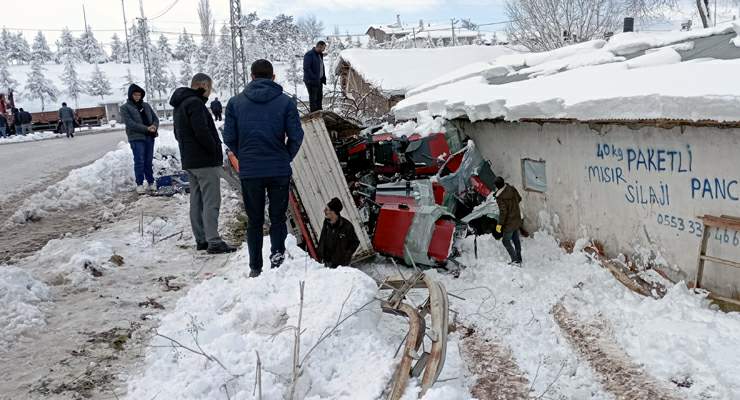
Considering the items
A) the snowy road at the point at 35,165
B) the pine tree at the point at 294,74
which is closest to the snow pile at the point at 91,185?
the snowy road at the point at 35,165

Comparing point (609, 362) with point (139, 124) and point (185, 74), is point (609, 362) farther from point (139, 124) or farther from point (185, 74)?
point (185, 74)

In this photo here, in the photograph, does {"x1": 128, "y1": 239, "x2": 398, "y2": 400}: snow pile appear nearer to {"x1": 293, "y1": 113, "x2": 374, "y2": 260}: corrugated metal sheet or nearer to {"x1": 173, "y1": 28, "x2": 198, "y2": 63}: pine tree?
{"x1": 293, "y1": 113, "x2": 374, "y2": 260}: corrugated metal sheet

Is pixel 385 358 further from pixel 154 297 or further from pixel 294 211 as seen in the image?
pixel 294 211

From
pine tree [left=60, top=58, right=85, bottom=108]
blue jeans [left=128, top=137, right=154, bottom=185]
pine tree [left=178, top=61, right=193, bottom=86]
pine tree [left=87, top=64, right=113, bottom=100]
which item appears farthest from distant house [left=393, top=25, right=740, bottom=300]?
pine tree [left=178, top=61, right=193, bottom=86]

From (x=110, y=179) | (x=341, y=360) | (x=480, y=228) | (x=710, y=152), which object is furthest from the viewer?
(x=110, y=179)

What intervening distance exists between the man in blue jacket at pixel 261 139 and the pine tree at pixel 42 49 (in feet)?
388

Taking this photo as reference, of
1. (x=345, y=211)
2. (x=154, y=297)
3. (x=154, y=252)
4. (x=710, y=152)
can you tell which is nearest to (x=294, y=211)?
(x=345, y=211)

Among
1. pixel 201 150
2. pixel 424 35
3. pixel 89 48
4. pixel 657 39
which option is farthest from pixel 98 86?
pixel 201 150

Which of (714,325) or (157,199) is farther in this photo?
(157,199)

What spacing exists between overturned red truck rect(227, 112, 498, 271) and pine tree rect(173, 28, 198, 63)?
103 metres

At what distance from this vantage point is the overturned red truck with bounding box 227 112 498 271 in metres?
7.19

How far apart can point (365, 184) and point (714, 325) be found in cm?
→ 497

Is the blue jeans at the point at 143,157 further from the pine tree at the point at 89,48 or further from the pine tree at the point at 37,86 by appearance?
the pine tree at the point at 89,48

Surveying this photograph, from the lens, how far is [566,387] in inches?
170
